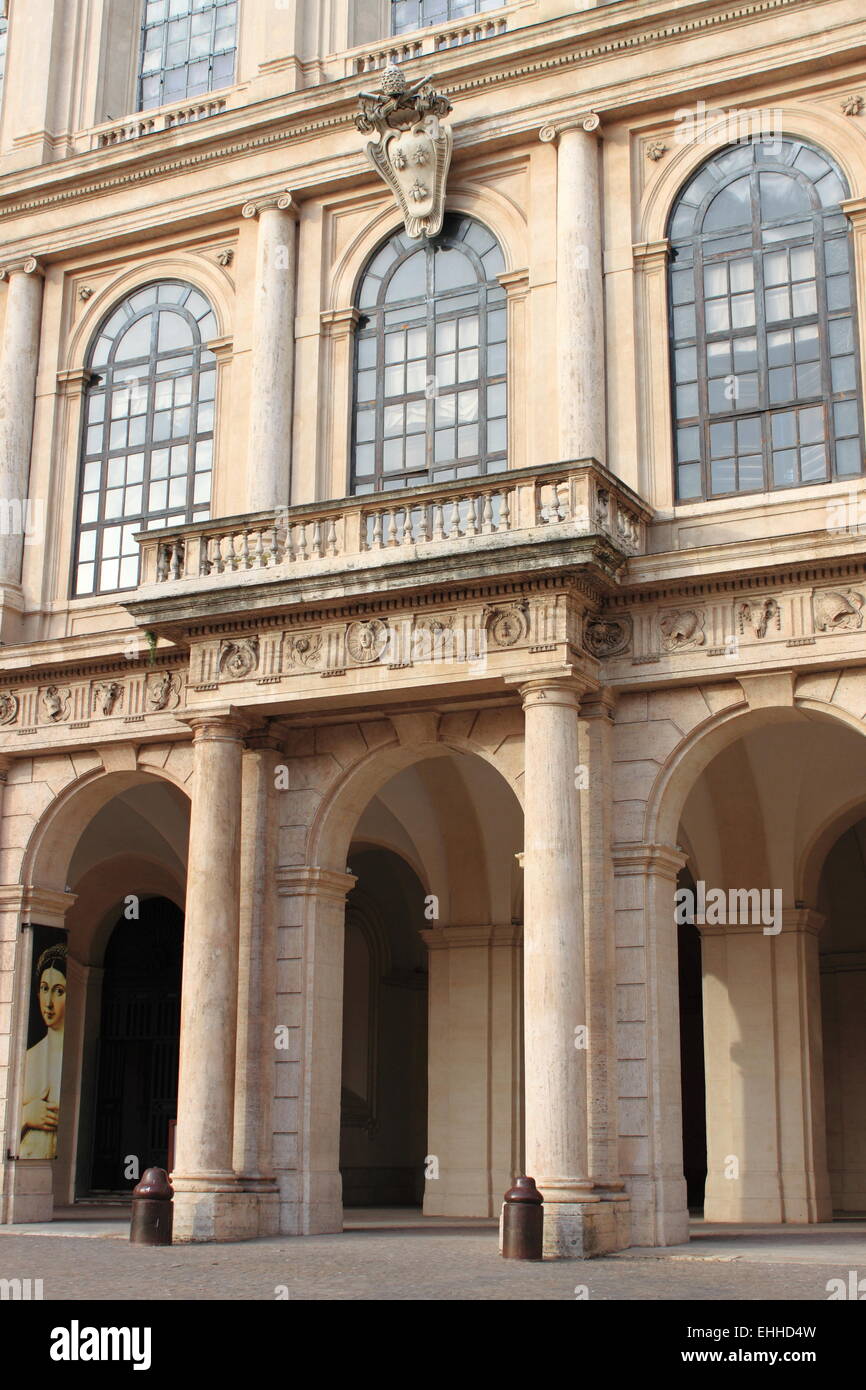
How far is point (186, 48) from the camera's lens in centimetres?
2503

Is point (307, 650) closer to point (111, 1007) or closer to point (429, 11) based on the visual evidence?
point (429, 11)

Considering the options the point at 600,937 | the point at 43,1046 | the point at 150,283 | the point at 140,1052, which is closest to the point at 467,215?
the point at 150,283

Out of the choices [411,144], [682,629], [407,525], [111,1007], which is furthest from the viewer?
[111,1007]

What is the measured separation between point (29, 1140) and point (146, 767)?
16.2 feet

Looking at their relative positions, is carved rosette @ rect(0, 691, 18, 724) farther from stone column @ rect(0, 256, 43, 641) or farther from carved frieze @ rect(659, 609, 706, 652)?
carved frieze @ rect(659, 609, 706, 652)

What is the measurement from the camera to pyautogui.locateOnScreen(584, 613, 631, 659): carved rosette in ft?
60.7

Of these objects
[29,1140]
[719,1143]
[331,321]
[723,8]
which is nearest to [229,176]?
[331,321]

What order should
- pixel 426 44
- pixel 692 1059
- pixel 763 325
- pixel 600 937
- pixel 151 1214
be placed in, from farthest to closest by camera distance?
pixel 692 1059, pixel 426 44, pixel 763 325, pixel 600 937, pixel 151 1214

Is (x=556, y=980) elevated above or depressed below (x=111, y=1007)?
below

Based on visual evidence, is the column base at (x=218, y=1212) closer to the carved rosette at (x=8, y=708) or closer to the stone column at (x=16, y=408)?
the carved rosette at (x=8, y=708)

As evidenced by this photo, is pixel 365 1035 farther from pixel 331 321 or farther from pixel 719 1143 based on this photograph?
pixel 331 321

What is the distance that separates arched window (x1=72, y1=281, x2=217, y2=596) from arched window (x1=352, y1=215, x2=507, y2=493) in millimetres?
2374

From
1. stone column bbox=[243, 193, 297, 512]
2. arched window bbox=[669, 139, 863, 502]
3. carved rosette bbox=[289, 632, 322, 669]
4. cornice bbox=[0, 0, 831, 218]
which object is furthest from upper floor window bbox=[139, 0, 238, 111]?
carved rosette bbox=[289, 632, 322, 669]

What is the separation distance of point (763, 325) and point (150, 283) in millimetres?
9033
